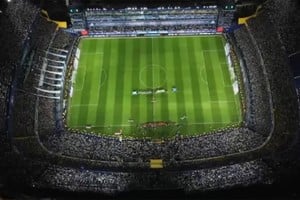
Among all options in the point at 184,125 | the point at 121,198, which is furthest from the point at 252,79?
the point at 121,198

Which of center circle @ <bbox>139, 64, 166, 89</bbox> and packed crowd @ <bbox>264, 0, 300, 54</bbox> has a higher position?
packed crowd @ <bbox>264, 0, 300, 54</bbox>

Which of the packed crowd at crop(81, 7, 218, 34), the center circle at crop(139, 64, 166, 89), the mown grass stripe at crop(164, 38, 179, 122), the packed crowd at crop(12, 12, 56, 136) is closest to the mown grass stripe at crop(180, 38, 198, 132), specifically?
the mown grass stripe at crop(164, 38, 179, 122)

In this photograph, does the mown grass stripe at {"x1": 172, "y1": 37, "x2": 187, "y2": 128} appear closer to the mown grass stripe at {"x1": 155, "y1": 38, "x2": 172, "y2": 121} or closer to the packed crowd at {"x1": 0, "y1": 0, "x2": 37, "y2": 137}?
the mown grass stripe at {"x1": 155, "y1": 38, "x2": 172, "y2": 121}

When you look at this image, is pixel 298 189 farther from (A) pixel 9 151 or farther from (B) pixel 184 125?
(A) pixel 9 151

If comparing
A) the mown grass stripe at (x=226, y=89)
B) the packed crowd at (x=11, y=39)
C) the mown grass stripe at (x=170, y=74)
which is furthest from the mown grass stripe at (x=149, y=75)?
the packed crowd at (x=11, y=39)

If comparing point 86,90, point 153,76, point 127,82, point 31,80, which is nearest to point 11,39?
point 31,80

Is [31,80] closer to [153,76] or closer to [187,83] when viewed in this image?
[153,76]
